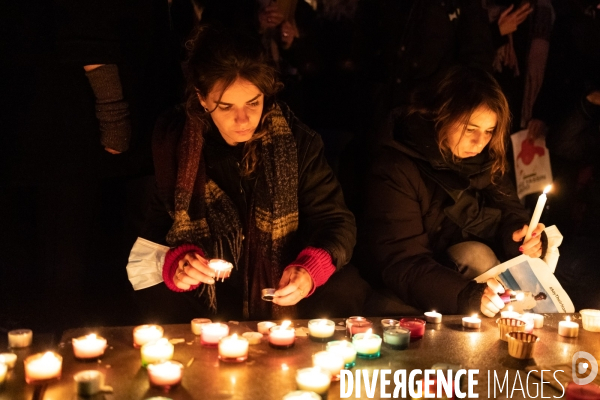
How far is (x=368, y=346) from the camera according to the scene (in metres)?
1.86

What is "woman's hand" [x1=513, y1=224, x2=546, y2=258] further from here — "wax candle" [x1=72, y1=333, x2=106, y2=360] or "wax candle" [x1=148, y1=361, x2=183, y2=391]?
"wax candle" [x1=72, y1=333, x2=106, y2=360]

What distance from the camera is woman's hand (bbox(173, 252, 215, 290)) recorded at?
2.12 m

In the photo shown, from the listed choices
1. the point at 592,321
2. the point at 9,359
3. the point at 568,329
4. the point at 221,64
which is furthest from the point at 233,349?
the point at 592,321

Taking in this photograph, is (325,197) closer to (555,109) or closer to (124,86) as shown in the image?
(124,86)

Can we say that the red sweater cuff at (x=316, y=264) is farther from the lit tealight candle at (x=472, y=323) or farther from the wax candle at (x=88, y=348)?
the wax candle at (x=88, y=348)

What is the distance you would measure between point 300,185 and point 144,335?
3.15 feet

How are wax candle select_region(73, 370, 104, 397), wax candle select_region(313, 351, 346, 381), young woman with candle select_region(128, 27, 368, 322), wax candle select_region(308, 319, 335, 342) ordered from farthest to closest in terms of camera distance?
young woman with candle select_region(128, 27, 368, 322) < wax candle select_region(308, 319, 335, 342) < wax candle select_region(313, 351, 346, 381) < wax candle select_region(73, 370, 104, 397)

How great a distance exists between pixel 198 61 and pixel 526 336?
1.47m

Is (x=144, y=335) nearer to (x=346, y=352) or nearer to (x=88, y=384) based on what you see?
(x=88, y=384)

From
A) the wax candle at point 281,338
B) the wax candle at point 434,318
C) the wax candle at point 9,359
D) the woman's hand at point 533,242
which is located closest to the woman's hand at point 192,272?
the wax candle at point 281,338

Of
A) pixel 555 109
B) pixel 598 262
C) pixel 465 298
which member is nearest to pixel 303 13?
pixel 555 109

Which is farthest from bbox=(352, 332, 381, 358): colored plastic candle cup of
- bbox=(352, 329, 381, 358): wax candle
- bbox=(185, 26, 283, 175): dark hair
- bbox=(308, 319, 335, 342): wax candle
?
bbox=(185, 26, 283, 175): dark hair

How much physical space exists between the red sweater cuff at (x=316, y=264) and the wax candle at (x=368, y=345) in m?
0.39

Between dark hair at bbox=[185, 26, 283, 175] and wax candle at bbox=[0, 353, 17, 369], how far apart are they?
1092 millimetres
